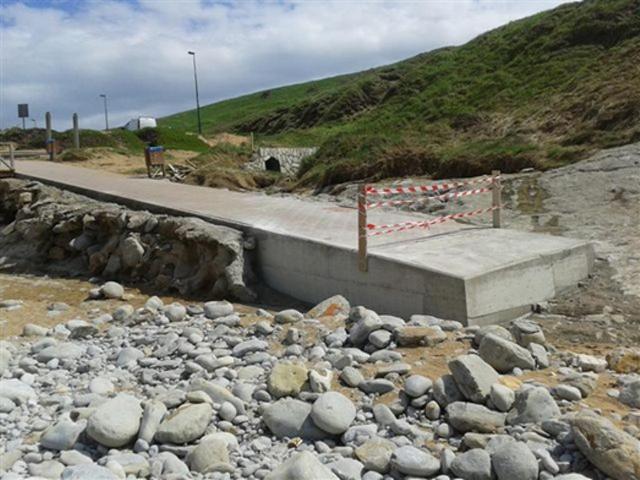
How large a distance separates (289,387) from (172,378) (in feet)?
4.68

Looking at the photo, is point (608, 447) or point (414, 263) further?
point (414, 263)

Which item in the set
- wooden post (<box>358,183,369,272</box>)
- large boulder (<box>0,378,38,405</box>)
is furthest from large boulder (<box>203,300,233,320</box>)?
large boulder (<box>0,378,38,405</box>)

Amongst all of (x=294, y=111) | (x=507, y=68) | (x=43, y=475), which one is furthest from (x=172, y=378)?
(x=294, y=111)

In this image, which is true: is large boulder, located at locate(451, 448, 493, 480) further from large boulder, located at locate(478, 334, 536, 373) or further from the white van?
the white van

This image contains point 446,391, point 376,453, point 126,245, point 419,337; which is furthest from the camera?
point 126,245

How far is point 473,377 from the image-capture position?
18.0ft

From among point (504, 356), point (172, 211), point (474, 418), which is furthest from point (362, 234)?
point (172, 211)

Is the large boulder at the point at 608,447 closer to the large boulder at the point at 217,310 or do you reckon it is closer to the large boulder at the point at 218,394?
the large boulder at the point at 218,394

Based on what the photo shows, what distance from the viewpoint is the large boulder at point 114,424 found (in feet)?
17.5

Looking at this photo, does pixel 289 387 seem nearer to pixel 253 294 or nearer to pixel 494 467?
pixel 494 467

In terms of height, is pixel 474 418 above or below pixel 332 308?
→ below

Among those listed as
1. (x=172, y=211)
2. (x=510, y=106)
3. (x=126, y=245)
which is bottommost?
(x=126, y=245)

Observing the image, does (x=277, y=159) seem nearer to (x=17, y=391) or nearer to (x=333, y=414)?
(x=17, y=391)

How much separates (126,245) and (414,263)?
Answer: 621 cm
